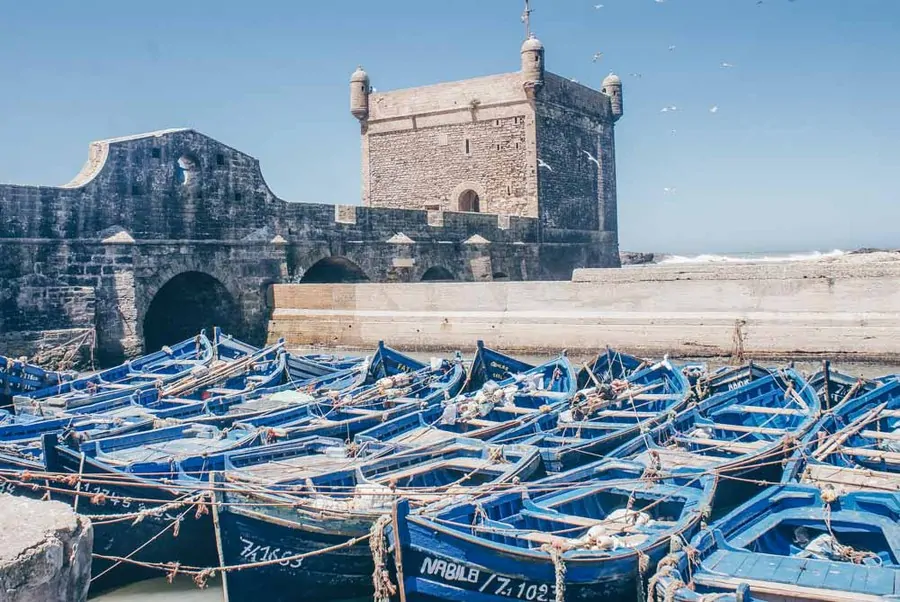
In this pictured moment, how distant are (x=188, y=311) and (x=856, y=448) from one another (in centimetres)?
1476

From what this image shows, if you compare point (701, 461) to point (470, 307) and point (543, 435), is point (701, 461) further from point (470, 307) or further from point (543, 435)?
point (470, 307)

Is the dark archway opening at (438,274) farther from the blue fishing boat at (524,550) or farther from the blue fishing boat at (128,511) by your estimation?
the blue fishing boat at (524,550)

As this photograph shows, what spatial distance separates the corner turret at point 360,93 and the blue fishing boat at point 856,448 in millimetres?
21724

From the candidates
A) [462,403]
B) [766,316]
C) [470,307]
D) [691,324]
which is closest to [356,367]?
[462,403]

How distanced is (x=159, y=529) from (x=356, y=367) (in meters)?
6.42

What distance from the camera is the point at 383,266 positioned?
21531 mm

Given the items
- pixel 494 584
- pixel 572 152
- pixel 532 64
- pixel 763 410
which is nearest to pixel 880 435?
pixel 763 410

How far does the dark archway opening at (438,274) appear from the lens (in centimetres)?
2317

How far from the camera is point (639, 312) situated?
16.3 m

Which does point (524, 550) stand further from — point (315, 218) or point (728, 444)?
point (315, 218)

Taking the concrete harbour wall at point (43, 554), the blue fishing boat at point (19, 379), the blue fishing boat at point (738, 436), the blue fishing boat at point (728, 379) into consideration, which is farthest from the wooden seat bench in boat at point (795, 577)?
the blue fishing boat at point (19, 379)

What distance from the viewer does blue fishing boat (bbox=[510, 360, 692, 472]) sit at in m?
8.80

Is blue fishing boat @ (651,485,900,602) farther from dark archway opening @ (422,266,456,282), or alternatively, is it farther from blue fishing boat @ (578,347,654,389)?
dark archway opening @ (422,266,456,282)

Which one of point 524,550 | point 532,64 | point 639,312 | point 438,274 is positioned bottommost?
point 524,550
